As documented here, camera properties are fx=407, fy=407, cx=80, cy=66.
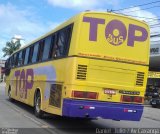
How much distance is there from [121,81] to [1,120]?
460 centimetres

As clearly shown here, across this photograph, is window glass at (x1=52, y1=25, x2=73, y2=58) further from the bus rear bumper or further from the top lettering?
the bus rear bumper

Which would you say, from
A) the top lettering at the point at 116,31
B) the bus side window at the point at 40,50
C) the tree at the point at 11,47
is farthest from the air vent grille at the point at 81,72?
the tree at the point at 11,47

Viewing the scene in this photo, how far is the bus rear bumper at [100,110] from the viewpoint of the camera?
1162 centimetres

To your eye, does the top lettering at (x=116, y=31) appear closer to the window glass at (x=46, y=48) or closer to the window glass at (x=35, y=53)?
the window glass at (x=46, y=48)

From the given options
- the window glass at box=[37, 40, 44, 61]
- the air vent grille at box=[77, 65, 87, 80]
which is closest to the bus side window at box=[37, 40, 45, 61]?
the window glass at box=[37, 40, 44, 61]

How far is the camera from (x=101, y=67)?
12.1m

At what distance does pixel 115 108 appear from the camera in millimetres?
12055

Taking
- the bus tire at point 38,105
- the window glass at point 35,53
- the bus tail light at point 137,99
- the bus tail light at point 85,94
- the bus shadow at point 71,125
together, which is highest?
the window glass at point 35,53

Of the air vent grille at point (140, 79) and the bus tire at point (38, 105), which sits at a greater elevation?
the air vent grille at point (140, 79)

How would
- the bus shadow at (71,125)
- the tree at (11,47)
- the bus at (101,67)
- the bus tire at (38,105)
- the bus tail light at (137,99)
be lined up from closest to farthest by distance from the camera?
the bus at (101,67) → the bus tail light at (137,99) → the bus shadow at (71,125) → the bus tire at (38,105) → the tree at (11,47)

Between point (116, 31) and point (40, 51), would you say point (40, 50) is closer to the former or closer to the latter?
point (40, 51)

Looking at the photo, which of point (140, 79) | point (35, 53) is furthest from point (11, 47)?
point (140, 79)

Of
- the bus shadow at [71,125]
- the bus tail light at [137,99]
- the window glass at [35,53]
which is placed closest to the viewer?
the bus tail light at [137,99]

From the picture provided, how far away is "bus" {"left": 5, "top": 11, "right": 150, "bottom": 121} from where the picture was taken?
11.8m
